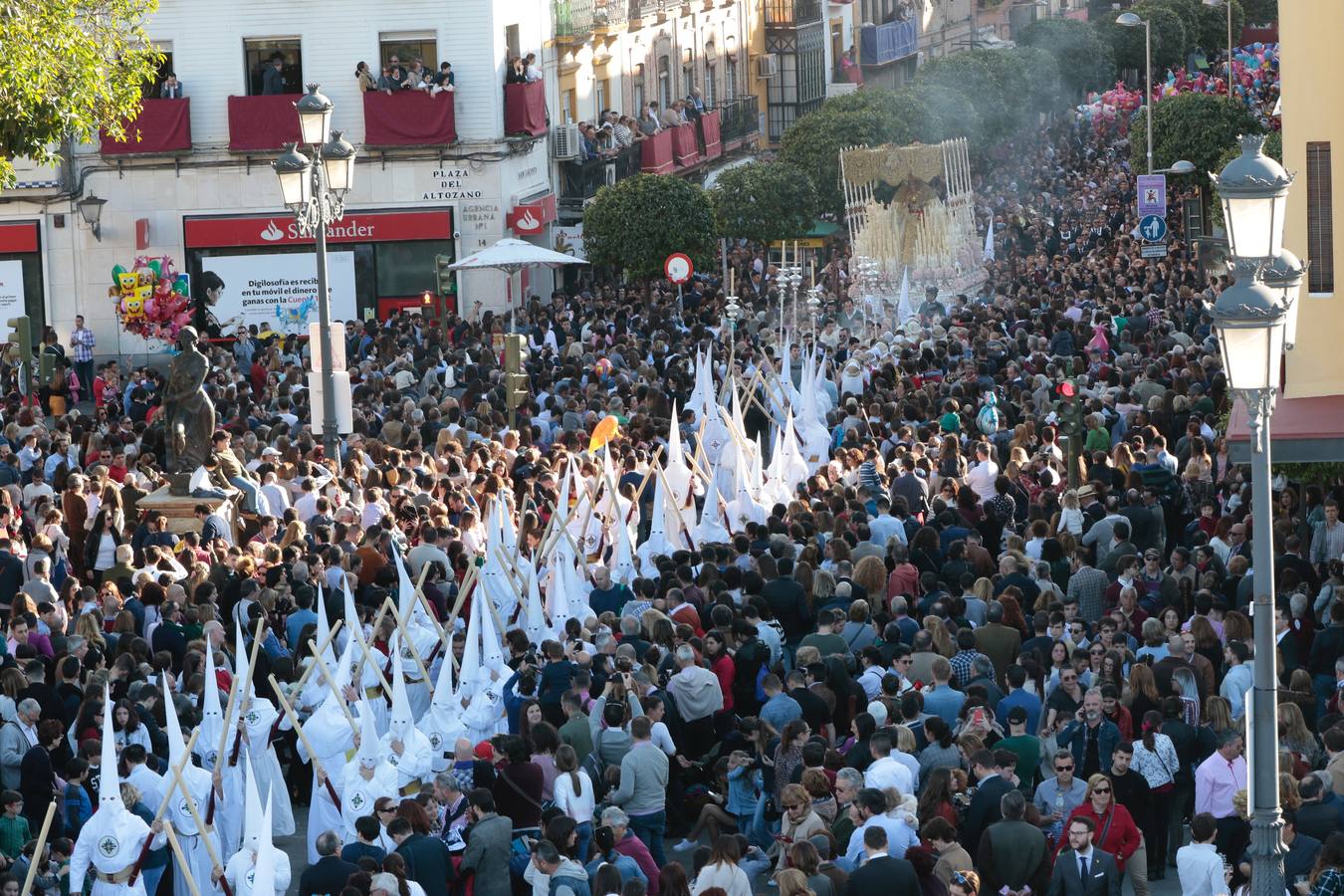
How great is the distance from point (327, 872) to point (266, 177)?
3080 cm

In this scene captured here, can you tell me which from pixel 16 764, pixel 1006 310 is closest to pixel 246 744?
pixel 16 764

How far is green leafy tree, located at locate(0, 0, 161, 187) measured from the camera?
24.2 metres

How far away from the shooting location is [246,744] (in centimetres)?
1534

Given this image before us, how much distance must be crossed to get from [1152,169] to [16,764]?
39106 mm

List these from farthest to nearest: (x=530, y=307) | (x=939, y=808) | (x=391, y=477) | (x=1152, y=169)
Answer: (x=1152, y=169) → (x=530, y=307) → (x=391, y=477) → (x=939, y=808)

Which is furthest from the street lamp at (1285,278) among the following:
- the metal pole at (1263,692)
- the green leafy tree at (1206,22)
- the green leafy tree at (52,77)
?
the green leafy tree at (1206,22)

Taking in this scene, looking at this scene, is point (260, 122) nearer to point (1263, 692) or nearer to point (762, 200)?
point (762, 200)

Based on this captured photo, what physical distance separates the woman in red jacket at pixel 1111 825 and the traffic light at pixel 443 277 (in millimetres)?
27469

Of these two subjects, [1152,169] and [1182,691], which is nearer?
[1182,691]

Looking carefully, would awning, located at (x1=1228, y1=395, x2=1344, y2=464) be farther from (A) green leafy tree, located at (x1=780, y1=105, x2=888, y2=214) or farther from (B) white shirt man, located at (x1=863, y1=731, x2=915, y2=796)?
(A) green leafy tree, located at (x1=780, y1=105, x2=888, y2=214)

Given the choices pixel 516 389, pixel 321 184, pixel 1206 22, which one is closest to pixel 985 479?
pixel 516 389

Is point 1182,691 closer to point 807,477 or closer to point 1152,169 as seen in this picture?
point 807,477

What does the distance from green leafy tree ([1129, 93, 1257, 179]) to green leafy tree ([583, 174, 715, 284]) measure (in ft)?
40.4

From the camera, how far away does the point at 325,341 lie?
71.4 ft
